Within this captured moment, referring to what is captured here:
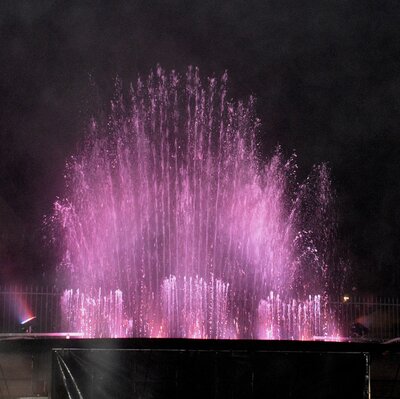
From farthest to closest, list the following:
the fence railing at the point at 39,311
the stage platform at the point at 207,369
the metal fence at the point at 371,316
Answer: the metal fence at the point at 371,316 < the fence railing at the point at 39,311 < the stage platform at the point at 207,369

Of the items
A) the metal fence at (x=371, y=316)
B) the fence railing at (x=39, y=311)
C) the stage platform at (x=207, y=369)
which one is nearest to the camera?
the stage platform at (x=207, y=369)

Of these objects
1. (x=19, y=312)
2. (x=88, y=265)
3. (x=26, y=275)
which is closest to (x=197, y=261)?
(x=88, y=265)

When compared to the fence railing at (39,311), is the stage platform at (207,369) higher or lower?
lower

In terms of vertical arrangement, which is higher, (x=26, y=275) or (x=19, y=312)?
(x=26, y=275)

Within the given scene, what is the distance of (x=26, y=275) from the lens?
114 feet

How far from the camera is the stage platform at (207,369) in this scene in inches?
266

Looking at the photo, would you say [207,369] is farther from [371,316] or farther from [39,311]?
[371,316]

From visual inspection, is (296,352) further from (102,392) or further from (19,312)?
(19,312)

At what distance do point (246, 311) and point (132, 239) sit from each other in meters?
6.09


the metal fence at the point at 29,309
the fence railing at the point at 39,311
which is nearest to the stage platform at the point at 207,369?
the fence railing at the point at 39,311

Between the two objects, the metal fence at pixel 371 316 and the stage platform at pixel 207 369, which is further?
the metal fence at pixel 371 316

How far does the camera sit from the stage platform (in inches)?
266

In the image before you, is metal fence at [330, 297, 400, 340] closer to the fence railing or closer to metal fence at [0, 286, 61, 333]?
the fence railing

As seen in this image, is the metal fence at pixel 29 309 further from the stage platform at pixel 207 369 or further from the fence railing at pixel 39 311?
the stage platform at pixel 207 369
